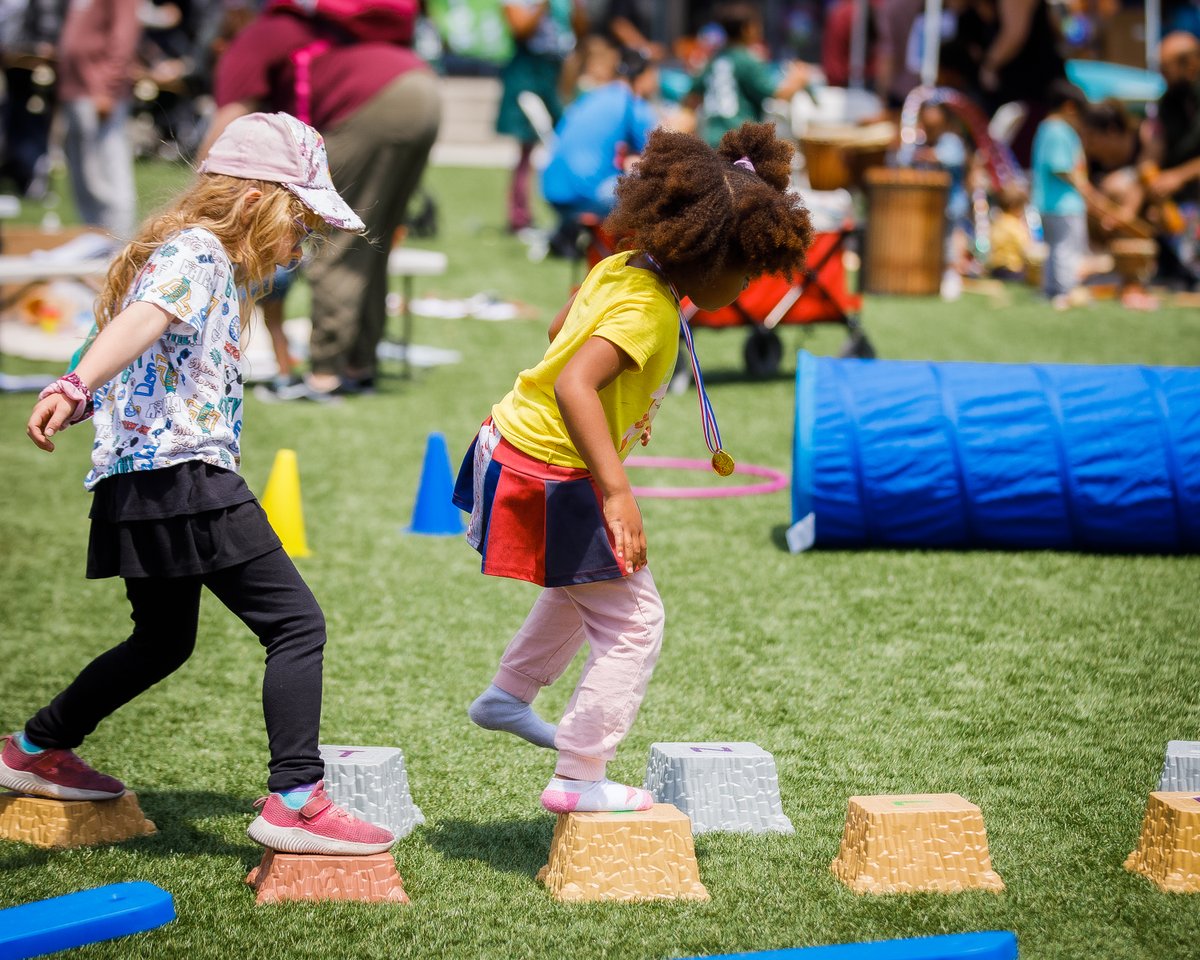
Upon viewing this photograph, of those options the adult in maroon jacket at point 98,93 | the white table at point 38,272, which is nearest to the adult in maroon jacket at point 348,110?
the white table at point 38,272

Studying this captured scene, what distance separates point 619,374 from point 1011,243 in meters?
11.3

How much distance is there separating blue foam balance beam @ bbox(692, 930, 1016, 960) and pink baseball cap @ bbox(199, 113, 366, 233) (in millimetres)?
1744

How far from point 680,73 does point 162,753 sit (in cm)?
1942

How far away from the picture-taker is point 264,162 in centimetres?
310

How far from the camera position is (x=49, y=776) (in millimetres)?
3203

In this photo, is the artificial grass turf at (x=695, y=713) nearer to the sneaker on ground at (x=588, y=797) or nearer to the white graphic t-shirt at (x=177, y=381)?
the sneaker on ground at (x=588, y=797)

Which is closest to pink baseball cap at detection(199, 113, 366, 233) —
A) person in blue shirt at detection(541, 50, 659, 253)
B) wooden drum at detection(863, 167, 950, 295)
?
person in blue shirt at detection(541, 50, 659, 253)

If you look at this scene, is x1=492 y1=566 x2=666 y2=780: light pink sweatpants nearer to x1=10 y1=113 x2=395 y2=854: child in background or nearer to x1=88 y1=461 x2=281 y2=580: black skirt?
x1=10 y1=113 x2=395 y2=854: child in background

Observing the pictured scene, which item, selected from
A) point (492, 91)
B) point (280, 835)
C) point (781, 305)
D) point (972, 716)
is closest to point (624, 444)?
point (280, 835)

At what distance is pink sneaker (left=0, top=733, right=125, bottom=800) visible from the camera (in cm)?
320

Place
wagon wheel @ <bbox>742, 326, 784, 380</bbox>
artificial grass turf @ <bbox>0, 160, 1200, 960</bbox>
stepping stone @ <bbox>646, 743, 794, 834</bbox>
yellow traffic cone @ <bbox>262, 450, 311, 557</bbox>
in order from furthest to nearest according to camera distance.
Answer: wagon wheel @ <bbox>742, 326, 784, 380</bbox>
yellow traffic cone @ <bbox>262, 450, 311, 557</bbox>
stepping stone @ <bbox>646, 743, 794, 834</bbox>
artificial grass turf @ <bbox>0, 160, 1200, 960</bbox>

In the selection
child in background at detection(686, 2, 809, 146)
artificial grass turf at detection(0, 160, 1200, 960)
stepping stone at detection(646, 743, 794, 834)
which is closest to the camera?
artificial grass turf at detection(0, 160, 1200, 960)

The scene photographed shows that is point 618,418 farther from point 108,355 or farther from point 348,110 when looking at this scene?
point 348,110

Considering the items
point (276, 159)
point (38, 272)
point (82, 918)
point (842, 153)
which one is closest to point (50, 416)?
point (276, 159)
